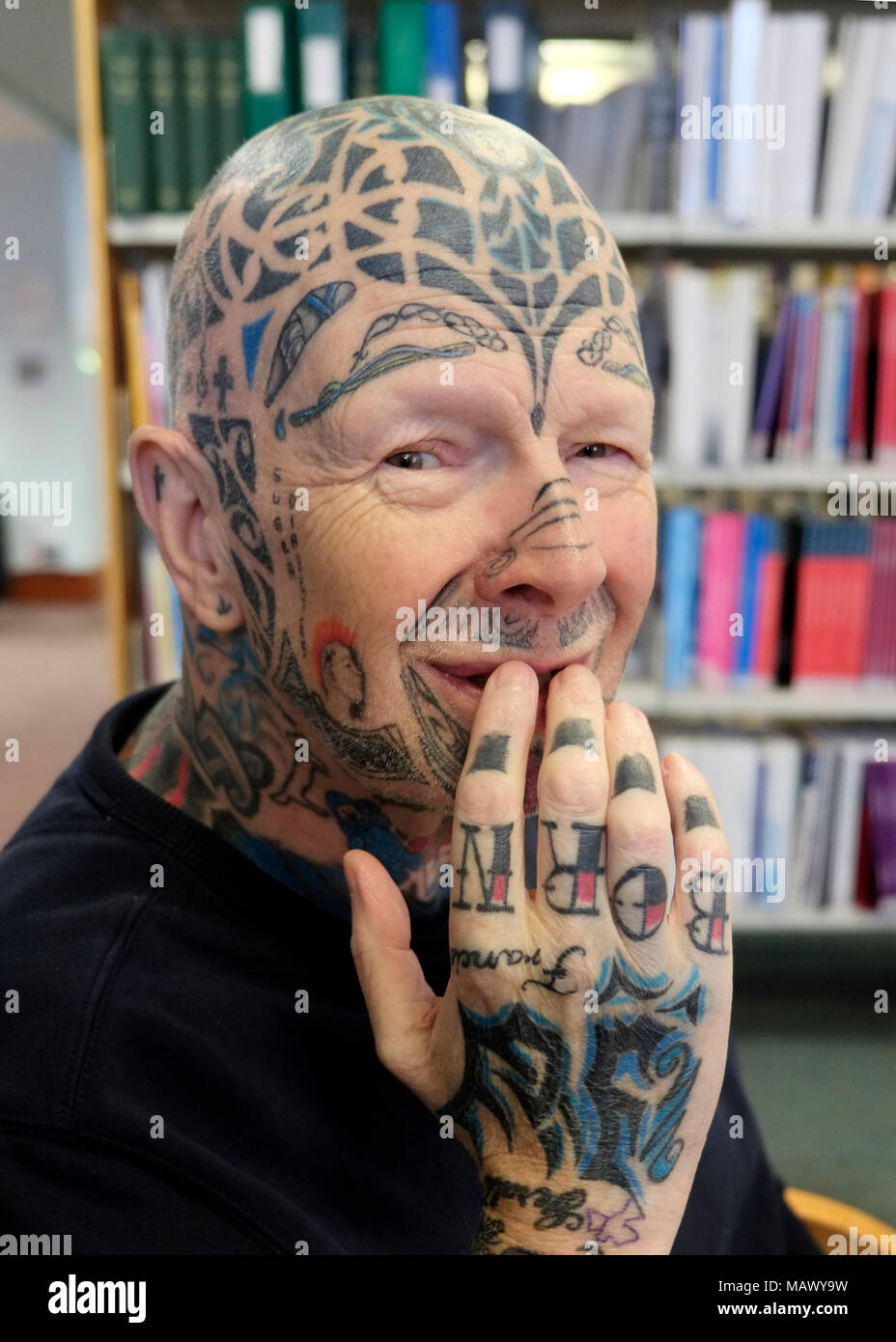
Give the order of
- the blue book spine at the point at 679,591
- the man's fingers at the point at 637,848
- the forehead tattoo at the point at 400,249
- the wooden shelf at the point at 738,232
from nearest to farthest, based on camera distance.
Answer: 1. the man's fingers at the point at 637,848
2. the forehead tattoo at the point at 400,249
3. the wooden shelf at the point at 738,232
4. the blue book spine at the point at 679,591

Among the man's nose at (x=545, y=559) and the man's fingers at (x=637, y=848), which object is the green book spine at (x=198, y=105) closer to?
the man's nose at (x=545, y=559)

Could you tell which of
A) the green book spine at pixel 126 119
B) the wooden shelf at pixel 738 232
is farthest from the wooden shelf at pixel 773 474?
the green book spine at pixel 126 119

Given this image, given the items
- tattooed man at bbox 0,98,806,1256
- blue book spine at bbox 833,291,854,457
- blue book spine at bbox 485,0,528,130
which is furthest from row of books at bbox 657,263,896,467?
tattooed man at bbox 0,98,806,1256

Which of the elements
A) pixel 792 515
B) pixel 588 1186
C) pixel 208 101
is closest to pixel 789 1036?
pixel 792 515

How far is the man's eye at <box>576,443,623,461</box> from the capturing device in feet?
2.78

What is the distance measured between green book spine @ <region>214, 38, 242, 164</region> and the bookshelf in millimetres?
156

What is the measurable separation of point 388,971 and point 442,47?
176cm

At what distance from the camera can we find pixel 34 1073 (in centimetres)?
71

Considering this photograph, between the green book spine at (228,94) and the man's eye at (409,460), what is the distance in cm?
143

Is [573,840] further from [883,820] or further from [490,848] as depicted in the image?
[883,820]

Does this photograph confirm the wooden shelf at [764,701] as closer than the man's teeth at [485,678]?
No

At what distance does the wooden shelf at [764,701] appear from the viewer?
2.22m

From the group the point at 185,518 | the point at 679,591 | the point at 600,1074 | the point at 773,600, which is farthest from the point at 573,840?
the point at 773,600

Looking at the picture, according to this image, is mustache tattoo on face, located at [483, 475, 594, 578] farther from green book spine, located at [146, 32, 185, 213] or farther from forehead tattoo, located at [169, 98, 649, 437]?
green book spine, located at [146, 32, 185, 213]
